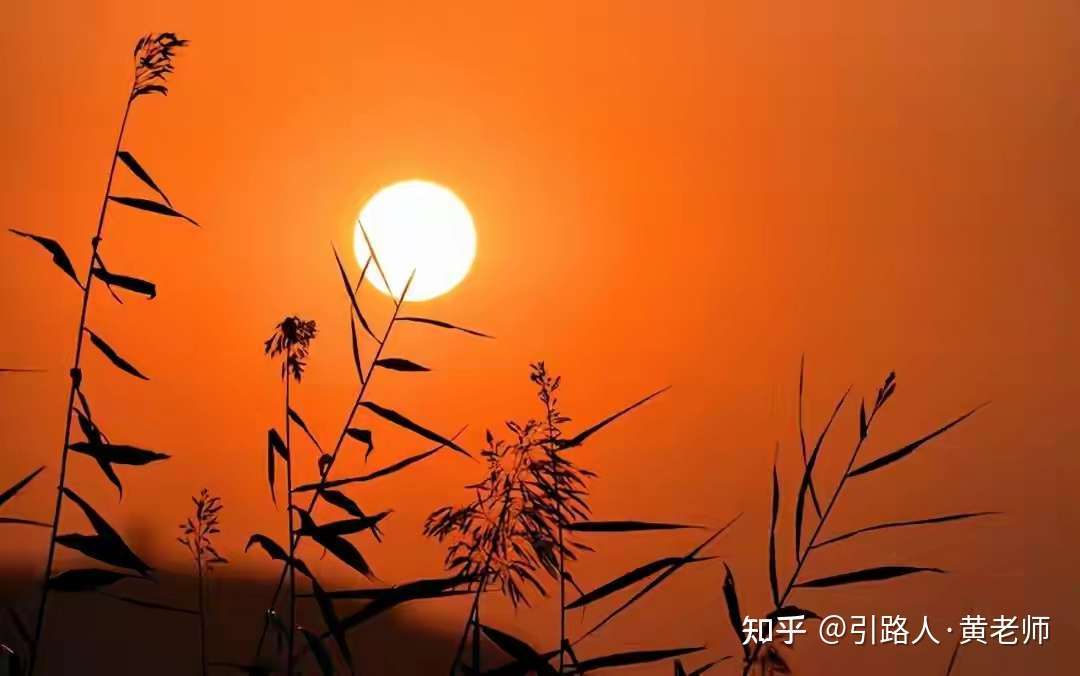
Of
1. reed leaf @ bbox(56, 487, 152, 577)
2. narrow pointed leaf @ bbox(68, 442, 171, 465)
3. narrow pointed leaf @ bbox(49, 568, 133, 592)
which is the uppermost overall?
narrow pointed leaf @ bbox(68, 442, 171, 465)

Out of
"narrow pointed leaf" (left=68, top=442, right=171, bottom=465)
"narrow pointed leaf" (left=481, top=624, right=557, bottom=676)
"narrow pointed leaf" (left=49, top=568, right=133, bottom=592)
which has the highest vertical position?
"narrow pointed leaf" (left=68, top=442, right=171, bottom=465)

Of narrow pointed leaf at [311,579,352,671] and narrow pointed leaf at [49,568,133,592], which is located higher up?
narrow pointed leaf at [49,568,133,592]

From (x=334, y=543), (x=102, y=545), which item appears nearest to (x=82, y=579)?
(x=102, y=545)

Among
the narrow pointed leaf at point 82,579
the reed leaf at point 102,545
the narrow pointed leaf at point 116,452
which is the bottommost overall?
the narrow pointed leaf at point 82,579

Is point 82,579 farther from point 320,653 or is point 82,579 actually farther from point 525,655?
point 525,655

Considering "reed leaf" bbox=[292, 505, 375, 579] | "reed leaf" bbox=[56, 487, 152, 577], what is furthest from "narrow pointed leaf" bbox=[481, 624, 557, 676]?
"reed leaf" bbox=[56, 487, 152, 577]

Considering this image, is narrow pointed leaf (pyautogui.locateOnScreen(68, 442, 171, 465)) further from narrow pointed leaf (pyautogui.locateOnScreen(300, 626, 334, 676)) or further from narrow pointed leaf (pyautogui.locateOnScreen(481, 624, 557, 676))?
narrow pointed leaf (pyautogui.locateOnScreen(481, 624, 557, 676))

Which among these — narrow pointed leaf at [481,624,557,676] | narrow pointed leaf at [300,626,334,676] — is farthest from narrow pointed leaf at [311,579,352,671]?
narrow pointed leaf at [481,624,557,676]

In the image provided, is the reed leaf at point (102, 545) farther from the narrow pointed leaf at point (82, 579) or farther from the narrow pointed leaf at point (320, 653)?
the narrow pointed leaf at point (320, 653)

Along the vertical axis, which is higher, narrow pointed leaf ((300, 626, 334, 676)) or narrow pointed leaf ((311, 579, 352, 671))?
narrow pointed leaf ((311, 579, 352, 671))

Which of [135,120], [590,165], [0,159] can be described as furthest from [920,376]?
[0,159]

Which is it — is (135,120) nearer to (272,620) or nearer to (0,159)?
(0,159)

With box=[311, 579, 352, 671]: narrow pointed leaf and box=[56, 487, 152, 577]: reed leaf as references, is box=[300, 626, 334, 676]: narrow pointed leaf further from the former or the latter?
box=[56, 487, 152, 577]: reed leaf

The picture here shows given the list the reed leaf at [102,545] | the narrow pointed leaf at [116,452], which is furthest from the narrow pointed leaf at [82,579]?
the narrow pointed leaf at [116,452]
